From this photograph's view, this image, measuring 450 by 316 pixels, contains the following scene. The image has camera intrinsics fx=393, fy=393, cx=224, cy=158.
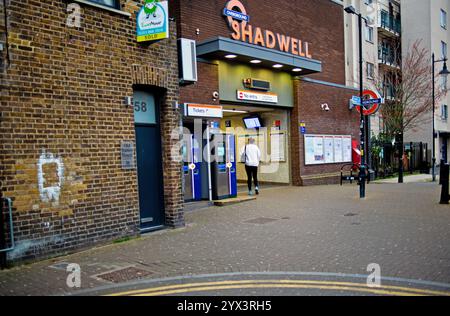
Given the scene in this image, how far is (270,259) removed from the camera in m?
6.16

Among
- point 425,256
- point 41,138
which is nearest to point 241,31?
point 41,138

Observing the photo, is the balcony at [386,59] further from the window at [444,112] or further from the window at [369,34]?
the window at [444,112]

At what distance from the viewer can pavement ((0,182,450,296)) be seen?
16.3ft

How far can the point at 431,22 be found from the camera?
33781 mm

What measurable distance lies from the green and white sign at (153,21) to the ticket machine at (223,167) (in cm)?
505

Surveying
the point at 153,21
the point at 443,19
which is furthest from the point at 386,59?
the point at 153,21

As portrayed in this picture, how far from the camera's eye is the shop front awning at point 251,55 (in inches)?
484

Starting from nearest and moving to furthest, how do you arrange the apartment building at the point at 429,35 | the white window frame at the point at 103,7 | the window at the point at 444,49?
the white window frame at the point at 103,7
the apartment building at the point at 429,35
the window at the point at 444,49

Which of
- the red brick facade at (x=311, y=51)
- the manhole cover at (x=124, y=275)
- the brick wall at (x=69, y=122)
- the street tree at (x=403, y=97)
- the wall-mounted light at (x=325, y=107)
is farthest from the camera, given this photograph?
the street tree at (x=403, y=97)

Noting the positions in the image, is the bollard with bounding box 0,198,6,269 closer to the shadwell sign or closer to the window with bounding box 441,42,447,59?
the shadwell sign

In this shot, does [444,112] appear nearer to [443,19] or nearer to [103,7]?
[443,19]

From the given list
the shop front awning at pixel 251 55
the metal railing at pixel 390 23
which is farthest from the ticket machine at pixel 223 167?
the metal railing at pixel 390 23

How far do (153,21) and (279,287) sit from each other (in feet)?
19.2
